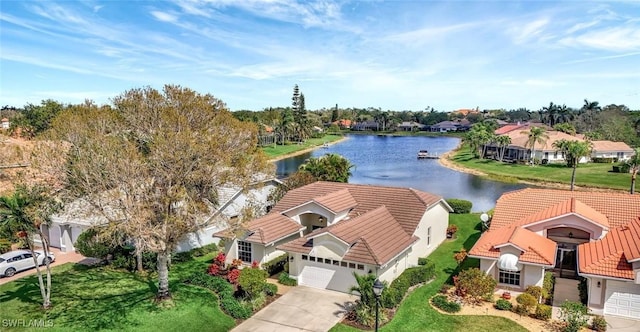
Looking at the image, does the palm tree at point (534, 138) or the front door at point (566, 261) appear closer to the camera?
the front door at point (566, 261)

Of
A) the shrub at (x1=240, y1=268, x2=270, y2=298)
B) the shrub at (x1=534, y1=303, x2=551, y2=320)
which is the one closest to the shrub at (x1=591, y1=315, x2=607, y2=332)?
the shrub at (x1=534, y1=303, x2=551, y2=320)

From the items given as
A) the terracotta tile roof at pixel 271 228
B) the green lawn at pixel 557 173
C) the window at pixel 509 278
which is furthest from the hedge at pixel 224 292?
the green lawn at pixel 557 173

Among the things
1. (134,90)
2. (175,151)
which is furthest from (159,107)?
(175,151)

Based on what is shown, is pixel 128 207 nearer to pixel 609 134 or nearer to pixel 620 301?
pixel 620 301

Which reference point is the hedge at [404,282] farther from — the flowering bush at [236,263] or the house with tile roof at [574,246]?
the flowering bush at [236,263]

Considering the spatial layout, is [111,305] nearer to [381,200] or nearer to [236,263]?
[236,263]

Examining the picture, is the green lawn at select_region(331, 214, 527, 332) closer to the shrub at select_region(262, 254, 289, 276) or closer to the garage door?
the garage door
